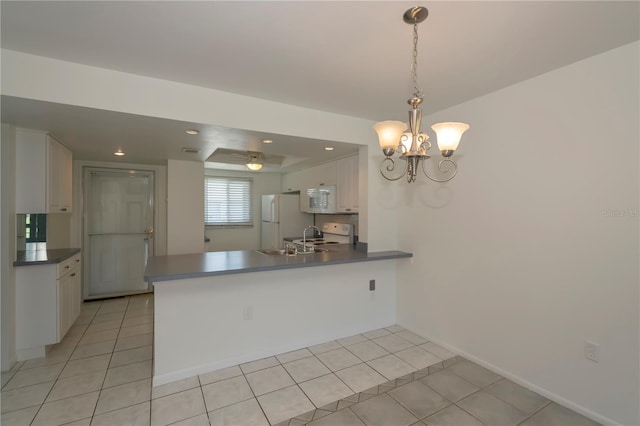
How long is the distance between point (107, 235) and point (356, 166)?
12.9 feet

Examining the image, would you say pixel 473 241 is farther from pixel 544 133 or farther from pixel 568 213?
pixel 544 133

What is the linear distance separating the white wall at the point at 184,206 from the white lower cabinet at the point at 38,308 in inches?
62.3

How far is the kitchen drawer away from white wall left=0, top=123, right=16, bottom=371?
308 mm

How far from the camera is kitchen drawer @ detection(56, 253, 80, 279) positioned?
2908mm

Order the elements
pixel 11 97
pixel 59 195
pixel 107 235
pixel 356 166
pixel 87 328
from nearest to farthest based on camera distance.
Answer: pixel 11 97 → pixel 59 195 → pixel 87 328 → pixel 356 166 → pixel 107 235

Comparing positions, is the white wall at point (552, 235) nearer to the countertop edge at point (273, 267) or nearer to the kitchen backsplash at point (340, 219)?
the countertop edge at point (273, 267)

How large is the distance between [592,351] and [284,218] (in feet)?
14.5

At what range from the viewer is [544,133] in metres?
2.29

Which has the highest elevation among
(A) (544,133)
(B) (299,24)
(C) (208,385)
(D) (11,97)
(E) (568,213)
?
(B) (299,24)

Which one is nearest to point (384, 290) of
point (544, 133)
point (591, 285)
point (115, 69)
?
point (591, 285)

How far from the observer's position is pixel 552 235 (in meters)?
2.25

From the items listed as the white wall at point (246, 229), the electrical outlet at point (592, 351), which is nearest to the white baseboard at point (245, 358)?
the electrical outlet at point (592, 351)

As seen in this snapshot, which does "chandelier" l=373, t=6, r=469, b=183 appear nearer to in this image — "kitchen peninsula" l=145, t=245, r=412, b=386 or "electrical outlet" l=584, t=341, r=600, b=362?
"kitchen peninsula" l=145, t=245, r=412, b=386

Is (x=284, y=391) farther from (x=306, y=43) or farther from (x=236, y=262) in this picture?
(x=306, y=43)
